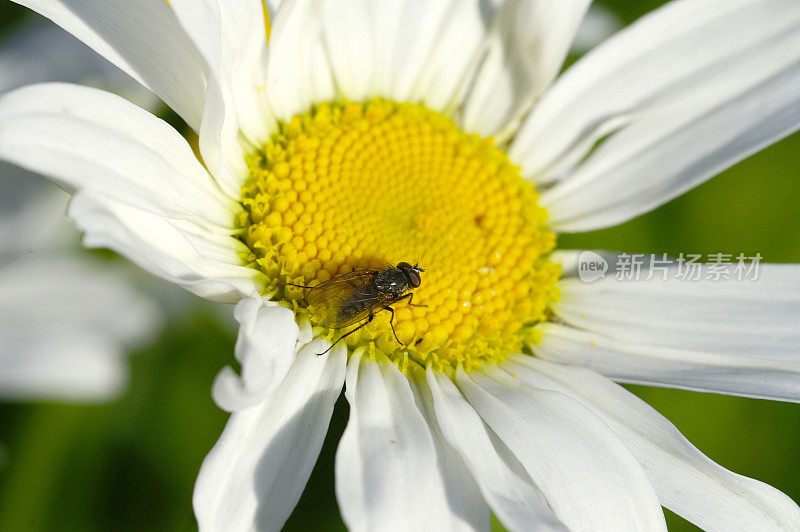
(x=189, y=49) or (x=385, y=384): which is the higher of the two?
(x=189, y=49)

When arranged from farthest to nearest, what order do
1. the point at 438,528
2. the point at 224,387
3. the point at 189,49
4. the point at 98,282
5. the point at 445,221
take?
the point at 98,282
the point at 445,221
the point at 189,49
the point at 438,528
the point at 224,387

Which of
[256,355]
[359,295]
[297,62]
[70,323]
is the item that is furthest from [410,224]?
[70,323]

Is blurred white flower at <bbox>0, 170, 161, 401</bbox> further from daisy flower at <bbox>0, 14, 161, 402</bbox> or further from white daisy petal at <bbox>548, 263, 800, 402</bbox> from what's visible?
white daisy petal at <bbox>548, 263, 800, 402</bbox>

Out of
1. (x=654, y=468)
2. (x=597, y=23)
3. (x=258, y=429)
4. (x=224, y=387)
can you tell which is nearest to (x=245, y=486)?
(x=258, y=429)

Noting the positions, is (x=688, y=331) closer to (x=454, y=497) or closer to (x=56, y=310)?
(x=454, y=497)

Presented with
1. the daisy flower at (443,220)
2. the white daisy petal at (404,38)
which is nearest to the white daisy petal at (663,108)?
the daisy flower at (443,220)

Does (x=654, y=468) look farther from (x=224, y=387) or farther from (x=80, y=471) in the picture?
(x=80, y=471)

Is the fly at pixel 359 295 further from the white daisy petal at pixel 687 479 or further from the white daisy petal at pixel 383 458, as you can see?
the white daisy petal at pixel 687 479
